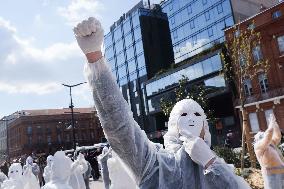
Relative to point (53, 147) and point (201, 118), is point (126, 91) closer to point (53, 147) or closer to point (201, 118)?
point (53, 147)

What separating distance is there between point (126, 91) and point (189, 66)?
56.7ft

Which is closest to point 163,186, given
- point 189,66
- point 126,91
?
point 189,66

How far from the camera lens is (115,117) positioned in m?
1.81

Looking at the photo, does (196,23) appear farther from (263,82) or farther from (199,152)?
(199,152)

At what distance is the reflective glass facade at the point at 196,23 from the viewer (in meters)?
40.0

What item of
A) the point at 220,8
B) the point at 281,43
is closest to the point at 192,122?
the point at 281,43

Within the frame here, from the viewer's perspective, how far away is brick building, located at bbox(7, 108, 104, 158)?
226 feet

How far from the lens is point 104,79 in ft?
5.87

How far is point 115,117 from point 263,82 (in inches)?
1226

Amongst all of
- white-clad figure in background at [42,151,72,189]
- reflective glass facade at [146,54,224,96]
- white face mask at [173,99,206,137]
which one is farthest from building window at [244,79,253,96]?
white face mask at [173,99,206,137]

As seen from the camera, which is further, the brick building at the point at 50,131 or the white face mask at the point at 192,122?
the brick building at the point at 50,131

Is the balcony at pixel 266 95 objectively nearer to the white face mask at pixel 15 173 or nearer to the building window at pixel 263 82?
the building window at pixel 263 82

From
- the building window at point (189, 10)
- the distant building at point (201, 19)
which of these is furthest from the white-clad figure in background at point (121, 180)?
the building window at point (189, 10)

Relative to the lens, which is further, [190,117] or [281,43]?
[281,43]
